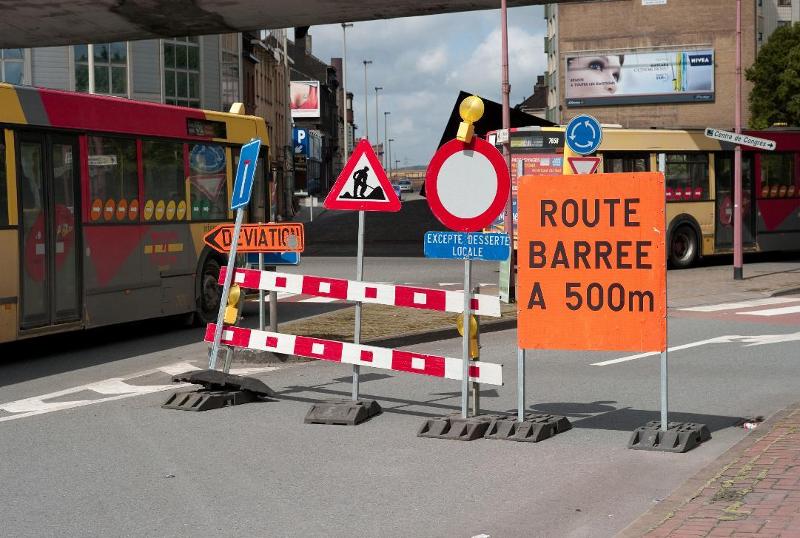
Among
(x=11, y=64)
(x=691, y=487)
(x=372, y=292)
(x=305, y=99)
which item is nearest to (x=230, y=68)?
(x=11, y=64)

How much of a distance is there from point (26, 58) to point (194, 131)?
33.4m

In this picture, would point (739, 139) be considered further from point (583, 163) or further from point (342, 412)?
point (342, 412)

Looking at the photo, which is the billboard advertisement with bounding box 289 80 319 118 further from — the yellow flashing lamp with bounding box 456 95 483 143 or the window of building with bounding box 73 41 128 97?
the yellow flashing lamp with bounding box 456 95 483 143

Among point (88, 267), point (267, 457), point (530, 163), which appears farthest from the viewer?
point (530, 163)

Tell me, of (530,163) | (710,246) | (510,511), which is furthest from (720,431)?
(710,246)

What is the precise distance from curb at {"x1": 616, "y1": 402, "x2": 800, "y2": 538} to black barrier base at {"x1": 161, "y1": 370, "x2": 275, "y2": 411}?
4411mm

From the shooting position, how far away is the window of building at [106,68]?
49750mm

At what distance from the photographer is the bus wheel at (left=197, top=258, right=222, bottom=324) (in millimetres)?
18141

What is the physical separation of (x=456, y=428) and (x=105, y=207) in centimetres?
785

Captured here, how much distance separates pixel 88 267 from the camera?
15297mm

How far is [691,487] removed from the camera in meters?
6.86

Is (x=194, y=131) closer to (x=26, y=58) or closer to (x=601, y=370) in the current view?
(x=601, y=370)

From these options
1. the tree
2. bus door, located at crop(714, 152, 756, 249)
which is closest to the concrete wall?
the tree

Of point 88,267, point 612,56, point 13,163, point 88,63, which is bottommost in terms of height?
point 88,267
